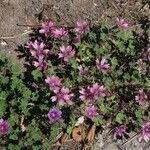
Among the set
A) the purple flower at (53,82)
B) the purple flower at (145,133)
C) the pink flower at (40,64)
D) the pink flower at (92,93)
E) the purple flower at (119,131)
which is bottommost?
the purple flower at (145,133)

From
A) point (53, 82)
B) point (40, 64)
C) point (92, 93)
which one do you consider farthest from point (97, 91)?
point (40, 64)

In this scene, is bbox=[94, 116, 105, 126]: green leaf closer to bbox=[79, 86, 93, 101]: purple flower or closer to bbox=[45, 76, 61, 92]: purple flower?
bbox=[79, 86, 93, 101]: purple flower

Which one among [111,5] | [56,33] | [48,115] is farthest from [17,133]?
[111,5]

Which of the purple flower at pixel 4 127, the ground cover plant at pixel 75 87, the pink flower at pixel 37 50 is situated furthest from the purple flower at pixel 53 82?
the purple flower at pixel 4 127

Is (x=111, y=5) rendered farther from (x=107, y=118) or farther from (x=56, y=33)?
(x=107, y=118)

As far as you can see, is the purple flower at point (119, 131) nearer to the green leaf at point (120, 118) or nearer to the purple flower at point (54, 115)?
the green leaf at point (120, 118)

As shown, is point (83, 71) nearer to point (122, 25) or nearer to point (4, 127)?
point (122, 25)

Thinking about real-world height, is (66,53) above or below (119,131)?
above
